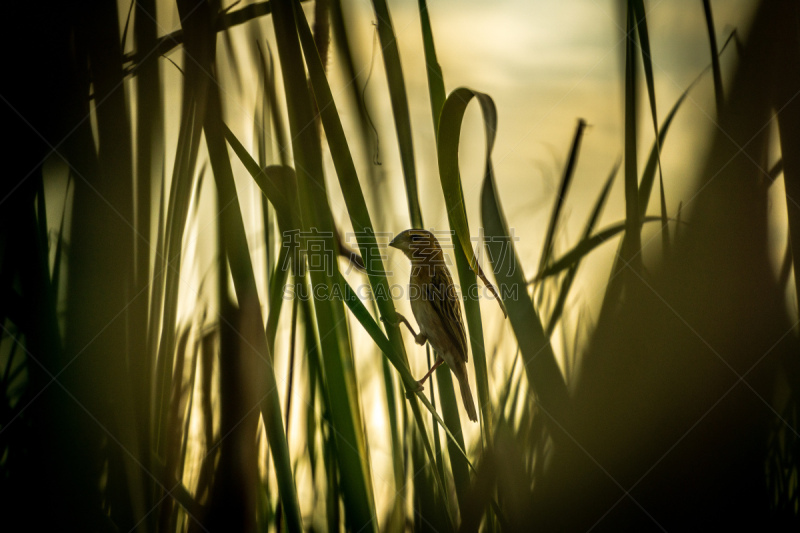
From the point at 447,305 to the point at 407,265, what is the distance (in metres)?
0.20

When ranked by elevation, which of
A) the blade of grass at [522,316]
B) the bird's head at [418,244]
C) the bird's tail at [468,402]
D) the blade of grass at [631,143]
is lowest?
the bird's tail at [468,402]

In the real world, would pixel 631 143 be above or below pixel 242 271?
above

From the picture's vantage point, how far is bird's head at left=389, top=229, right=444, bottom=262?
2.88 ft

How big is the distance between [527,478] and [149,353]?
100 cm

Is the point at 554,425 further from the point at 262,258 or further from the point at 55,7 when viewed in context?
the point at 55,7

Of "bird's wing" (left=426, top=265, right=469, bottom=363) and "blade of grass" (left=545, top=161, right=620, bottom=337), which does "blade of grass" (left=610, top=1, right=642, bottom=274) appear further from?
"bird's wing" (left=426, top=265, right=469, bottom=363)

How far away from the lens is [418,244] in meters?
0.89

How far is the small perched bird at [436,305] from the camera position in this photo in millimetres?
873

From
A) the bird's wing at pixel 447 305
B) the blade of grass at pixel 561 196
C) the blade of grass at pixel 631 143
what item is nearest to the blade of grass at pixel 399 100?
the bird's wing at pixel 447 305

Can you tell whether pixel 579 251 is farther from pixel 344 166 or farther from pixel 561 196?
pixel 344 166

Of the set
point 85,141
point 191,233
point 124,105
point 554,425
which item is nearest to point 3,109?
point 85,141

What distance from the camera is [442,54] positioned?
1.02 meters

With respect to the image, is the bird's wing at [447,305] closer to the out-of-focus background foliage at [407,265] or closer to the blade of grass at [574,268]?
the out-of-focus background foliage at [407,265]

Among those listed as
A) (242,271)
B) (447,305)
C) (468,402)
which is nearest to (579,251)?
(447,305)
